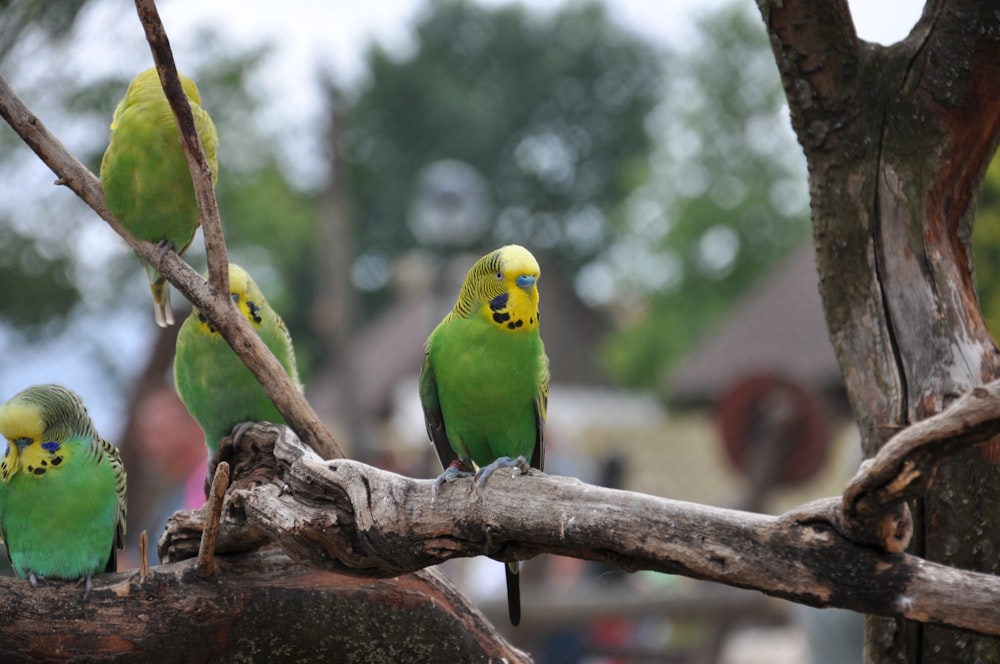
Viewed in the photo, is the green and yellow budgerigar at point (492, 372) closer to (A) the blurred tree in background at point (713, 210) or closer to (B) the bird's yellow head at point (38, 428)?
(B) the bird's yellow head at point (38, 428)

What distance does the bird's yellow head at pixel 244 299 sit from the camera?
2.84 meters

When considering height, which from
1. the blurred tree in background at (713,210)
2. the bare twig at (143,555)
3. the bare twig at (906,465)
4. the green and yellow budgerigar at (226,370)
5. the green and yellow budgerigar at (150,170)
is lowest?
the bare twig at (143,555)

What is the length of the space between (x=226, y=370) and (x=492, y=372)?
697 mm

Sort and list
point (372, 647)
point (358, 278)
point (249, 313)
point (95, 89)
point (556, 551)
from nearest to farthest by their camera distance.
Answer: point (556, 551), point (372, 647), point (249, 313), point (95, 89), point (358, 278)

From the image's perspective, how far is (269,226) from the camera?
57.9 ft

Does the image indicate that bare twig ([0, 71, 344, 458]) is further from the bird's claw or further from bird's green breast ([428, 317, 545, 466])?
bird's green breast ([428, 317, 545, 466])

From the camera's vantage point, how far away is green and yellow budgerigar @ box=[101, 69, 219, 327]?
2.62 metres

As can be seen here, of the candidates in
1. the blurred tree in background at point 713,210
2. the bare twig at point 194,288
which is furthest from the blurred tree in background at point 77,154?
the blurred tree in background at point 713,210

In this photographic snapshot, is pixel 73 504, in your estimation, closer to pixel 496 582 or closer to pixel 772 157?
pixel 496 582

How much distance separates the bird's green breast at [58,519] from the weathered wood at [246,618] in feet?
0.17

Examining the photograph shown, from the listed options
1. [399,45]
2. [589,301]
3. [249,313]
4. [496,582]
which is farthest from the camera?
[399,45]

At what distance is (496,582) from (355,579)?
15.1 ft

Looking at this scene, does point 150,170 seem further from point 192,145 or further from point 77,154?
point 77,154

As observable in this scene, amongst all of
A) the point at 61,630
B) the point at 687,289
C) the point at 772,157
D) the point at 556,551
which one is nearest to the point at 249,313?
the point at 61,630
